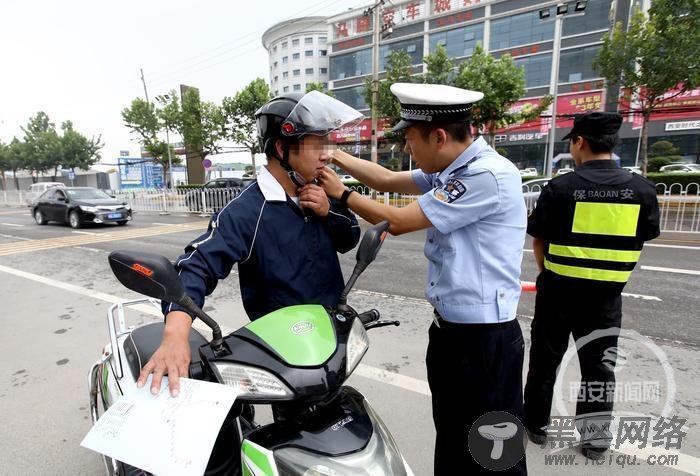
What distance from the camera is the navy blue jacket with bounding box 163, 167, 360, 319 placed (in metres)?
1.34

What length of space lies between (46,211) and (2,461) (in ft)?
45.5

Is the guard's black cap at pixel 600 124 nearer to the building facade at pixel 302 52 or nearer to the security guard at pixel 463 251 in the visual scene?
the security guard at pixel 463 251

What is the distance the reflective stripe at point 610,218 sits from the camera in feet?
6.66

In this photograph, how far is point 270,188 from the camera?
1.48 meters

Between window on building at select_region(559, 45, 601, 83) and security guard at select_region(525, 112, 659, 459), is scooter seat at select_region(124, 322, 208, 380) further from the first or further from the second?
window on building at select_region(559, 45, 601, 83)

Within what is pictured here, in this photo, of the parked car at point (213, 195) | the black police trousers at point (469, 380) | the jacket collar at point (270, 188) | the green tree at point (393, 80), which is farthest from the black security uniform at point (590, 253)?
the green tree at point (393, 80)

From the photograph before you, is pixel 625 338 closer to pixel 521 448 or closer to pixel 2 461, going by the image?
pixel 521 448

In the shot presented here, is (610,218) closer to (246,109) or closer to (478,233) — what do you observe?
(478,233)

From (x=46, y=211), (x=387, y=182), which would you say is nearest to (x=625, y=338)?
(x=387, y=182)

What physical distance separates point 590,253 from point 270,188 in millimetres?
1681

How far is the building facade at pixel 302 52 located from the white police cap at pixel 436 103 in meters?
58.2

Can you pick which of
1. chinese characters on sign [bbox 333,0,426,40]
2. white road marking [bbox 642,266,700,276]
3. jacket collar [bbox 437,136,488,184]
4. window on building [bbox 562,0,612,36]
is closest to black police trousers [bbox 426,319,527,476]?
jacket collar [bbox 437,136,488,184]

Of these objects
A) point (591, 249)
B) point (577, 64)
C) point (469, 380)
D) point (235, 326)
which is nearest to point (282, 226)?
point (469, 380)

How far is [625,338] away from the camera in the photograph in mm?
3609
